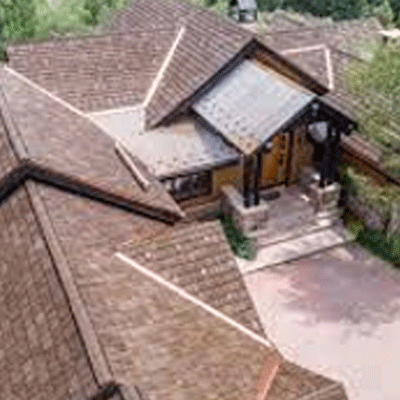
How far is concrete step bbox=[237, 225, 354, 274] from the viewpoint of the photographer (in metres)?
23.4

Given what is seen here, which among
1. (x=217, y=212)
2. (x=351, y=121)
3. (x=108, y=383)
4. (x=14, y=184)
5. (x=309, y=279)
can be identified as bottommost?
(x=309, y=279)

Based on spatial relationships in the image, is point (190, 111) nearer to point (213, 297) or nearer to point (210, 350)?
point (213, 297)

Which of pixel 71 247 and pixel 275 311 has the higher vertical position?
pixel 71 247

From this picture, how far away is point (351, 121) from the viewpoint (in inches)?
938

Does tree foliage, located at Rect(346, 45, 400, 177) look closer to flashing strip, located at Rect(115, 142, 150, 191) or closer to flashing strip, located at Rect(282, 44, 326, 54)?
flashing strip, located at Rect(282, 44, 326, 54)

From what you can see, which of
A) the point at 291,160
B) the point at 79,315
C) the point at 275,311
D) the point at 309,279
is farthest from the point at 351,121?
the point at 79,315

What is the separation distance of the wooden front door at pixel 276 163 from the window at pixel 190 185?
2466mm


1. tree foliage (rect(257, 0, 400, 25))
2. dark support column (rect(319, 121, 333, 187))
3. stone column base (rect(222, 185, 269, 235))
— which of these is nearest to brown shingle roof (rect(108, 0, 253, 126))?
stone column base (rect(222, 185, 269, 235))

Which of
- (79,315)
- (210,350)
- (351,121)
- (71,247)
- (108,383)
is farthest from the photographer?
(351,121)

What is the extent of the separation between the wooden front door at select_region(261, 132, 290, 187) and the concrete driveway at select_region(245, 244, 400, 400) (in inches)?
149

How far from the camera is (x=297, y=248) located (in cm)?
2409

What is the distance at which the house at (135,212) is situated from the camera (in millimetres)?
12547

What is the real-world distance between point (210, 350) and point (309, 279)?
9.93 m

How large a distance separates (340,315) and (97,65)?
12327mm
